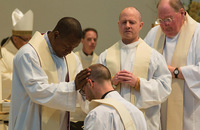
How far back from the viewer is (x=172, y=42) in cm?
539

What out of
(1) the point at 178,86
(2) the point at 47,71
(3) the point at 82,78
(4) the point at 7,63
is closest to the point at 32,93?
(2) the point at 47,71

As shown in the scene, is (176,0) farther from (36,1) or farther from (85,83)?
(36,1)

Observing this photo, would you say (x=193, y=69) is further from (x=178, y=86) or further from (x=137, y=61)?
(x=137, y=61)

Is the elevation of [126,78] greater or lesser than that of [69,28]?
lesser

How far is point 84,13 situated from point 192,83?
4.69 m

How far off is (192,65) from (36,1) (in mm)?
4849

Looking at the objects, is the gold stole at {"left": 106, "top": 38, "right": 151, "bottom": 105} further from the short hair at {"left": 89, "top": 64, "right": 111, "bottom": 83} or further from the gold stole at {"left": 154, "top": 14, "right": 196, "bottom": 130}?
the short hair at {"left": 89, "top": 64, "right": 111, "bottom": 83}

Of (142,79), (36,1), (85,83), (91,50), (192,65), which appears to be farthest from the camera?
(36,1)

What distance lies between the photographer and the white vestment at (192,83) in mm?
5039

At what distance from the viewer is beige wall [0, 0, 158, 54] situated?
878 cm

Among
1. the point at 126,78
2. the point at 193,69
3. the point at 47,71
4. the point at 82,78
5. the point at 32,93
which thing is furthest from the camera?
the point at 193,69

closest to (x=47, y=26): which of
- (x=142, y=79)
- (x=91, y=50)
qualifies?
(x=91, y=50)

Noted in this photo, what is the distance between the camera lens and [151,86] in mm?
4559

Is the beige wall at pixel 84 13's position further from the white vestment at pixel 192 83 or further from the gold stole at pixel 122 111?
the gold stole at pixel 122 111
